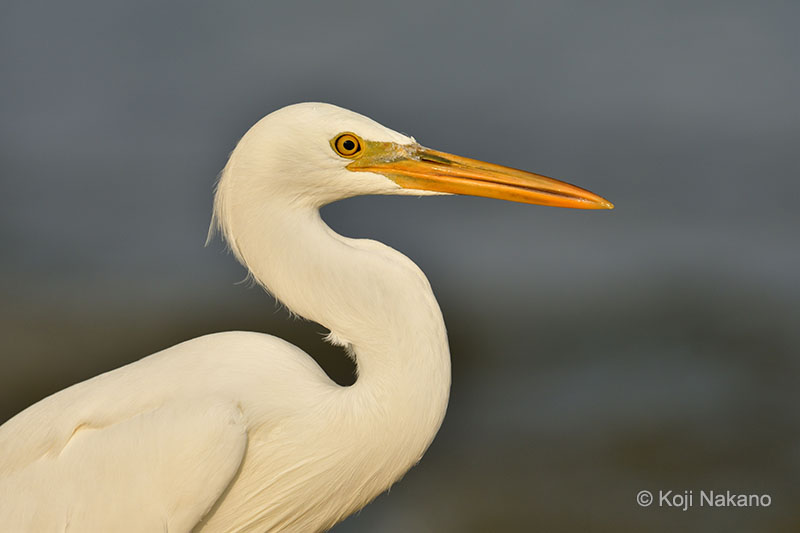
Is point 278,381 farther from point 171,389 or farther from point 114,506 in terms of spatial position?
point 114,506

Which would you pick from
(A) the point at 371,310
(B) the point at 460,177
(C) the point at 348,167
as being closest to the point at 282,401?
(A) the point at 371,310

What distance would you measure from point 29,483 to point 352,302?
36.4 inches

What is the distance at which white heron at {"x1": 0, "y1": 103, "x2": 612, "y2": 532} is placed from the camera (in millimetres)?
1875

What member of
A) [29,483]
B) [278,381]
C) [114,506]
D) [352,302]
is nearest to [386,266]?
[352,302]

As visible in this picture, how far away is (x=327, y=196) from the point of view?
2.00 meters

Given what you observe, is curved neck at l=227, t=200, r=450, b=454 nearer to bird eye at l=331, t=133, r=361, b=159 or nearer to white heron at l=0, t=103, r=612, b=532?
white heron at l=0, t=103, r=612, b=532

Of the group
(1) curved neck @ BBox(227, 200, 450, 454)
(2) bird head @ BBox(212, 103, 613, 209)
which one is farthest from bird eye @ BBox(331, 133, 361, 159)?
(1) curved neck @ BBox(227, 200, 450, 454)

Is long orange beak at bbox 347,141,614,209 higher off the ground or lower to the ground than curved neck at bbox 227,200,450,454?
higher

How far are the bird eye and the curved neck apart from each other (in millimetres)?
183

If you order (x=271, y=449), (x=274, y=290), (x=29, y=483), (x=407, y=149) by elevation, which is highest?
(x=407, y=149)

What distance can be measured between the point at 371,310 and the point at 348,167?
1.23ft

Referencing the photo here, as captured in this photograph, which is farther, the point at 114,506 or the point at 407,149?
the point at 407,149

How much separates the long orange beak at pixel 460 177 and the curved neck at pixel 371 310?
22 centimetres

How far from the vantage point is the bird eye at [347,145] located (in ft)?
6.43
